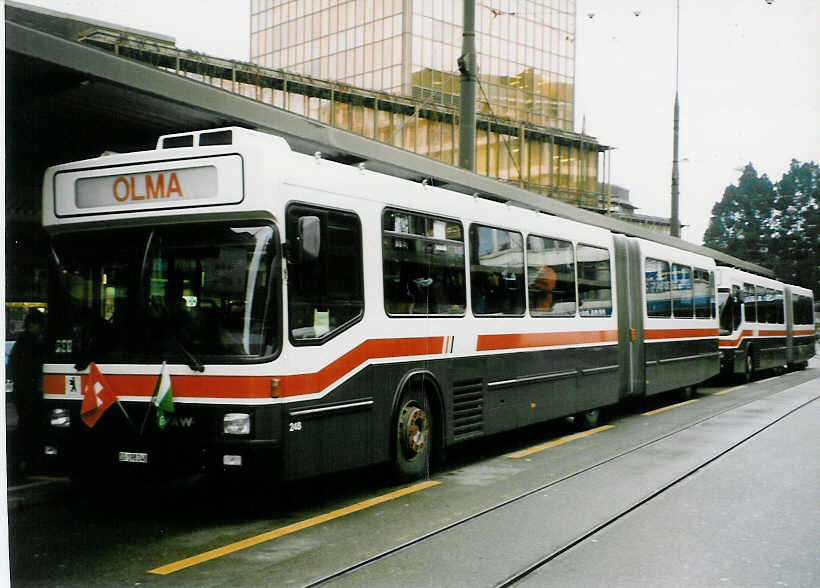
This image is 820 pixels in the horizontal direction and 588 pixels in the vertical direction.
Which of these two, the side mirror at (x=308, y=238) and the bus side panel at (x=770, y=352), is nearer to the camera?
the side mirror at (x=308, y=238)

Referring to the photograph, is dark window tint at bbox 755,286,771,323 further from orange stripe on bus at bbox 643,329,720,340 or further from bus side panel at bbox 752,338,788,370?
orange stripe on bus at bbox 643,329,720,340

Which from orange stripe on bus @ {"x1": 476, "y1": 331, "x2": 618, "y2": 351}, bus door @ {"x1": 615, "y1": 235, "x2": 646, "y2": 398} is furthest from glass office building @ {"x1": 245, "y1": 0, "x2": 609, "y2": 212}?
orange stripe on bus @ {"x1": 476, "y1": 331, "x2": 618, "y2": 351}

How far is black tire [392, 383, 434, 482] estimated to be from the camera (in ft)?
28.3

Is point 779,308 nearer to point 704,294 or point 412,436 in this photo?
point 704,294

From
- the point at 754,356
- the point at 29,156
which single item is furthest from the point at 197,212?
the point at 754,356

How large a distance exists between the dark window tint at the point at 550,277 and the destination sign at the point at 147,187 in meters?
5.43

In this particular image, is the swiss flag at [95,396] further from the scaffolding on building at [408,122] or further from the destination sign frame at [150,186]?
the scaffolding on building at [408,122]

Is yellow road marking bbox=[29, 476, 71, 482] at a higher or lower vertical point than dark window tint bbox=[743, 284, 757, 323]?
lower

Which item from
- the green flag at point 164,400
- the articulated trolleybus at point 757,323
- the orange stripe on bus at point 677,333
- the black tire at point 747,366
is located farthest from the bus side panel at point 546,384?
the black tire at point 747,366

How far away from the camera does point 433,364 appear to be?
921 centimetres

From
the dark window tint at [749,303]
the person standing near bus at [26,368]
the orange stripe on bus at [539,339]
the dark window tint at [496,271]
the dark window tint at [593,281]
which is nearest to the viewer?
the person standing near bus at [26,368]

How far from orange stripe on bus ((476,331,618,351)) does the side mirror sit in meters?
3.50

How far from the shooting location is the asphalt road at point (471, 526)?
19.0ft

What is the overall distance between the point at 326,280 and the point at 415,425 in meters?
2.00
